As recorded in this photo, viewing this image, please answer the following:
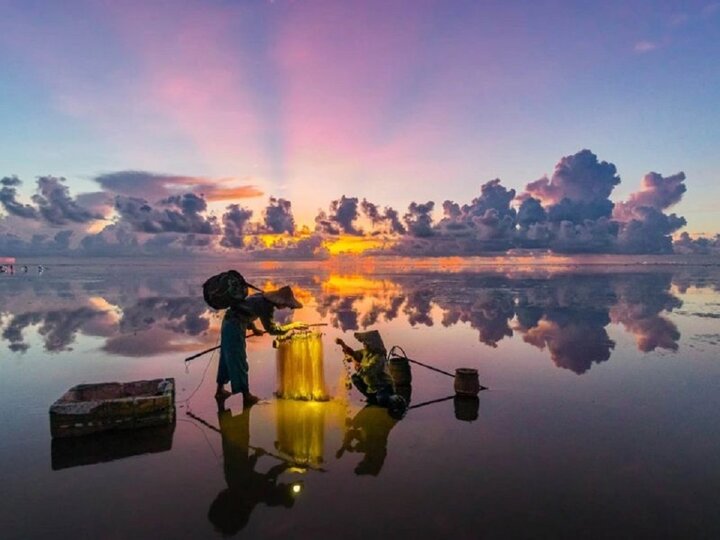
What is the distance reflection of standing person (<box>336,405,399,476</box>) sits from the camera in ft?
24.1

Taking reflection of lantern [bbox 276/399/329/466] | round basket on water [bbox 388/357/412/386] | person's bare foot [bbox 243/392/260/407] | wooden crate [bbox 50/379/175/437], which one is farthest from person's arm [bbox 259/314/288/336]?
round basket on water [bbox 388/357/412/386]

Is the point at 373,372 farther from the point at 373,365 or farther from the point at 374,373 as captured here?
the point at 373,365

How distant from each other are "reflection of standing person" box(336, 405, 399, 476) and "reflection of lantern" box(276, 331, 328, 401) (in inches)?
50.9

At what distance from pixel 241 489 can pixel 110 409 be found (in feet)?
11.2

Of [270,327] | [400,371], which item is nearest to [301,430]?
[270,327]

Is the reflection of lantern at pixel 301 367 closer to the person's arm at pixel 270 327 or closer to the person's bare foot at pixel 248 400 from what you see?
the person's arm at pixel 270 327

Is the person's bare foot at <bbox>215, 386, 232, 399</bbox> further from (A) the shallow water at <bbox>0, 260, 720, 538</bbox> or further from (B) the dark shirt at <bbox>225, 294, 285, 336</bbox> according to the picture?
(B) the dark shirt at <bbox>225, 294, 285, 336</bbox>

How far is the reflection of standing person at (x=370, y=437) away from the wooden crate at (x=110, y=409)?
3.58 metres

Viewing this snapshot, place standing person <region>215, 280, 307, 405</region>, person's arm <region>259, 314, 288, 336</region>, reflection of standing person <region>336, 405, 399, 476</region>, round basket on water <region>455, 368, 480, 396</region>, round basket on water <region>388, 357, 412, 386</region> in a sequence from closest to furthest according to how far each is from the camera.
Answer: reflection of standing person <region>336, 405, 399, 476</region>, standing person <region>215, 280, 307, 405</region>, person's arm <region>259, 314, 288, 336</region>, round basket on water <region>455, 368, 480, 396</region>, round basket on water <region>388, 357, 412, 386</region>

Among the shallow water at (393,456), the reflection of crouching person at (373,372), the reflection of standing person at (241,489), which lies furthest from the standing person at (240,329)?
the reflection of standing person at (241,489)

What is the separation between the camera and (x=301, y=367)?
1042cm

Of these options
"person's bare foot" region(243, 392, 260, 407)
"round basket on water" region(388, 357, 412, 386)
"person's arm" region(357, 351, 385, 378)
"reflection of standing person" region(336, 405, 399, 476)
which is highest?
"person's arm" region(357, 351, 385, 378)

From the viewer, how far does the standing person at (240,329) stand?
33.5ft

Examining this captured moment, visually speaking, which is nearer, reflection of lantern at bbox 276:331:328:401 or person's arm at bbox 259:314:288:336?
reflection of lantern at bbox 276:331:328:401
